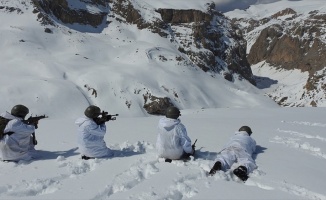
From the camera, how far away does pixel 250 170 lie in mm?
7145

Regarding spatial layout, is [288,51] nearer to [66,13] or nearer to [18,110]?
[66,13]

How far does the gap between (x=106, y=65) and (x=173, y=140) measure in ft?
185

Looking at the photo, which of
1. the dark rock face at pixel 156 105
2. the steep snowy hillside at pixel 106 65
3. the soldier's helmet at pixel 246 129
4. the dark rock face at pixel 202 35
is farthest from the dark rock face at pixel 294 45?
the soldier's helmet at pixel 246 129

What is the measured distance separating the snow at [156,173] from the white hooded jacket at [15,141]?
0.87 feet

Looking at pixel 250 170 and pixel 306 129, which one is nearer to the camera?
pixel 250 170

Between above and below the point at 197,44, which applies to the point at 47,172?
above

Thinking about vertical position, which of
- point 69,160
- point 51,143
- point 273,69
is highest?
point 69,160

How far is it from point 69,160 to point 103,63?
57.7m

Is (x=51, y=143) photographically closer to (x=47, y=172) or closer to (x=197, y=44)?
(x=47, y=172)

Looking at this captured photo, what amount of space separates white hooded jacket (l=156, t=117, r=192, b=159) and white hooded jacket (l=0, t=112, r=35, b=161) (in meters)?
3.06

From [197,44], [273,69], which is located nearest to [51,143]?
[197,44]

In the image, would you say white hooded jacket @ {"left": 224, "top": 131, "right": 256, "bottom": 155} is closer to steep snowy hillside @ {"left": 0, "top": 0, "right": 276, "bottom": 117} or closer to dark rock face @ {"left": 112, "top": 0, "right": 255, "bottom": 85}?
steep snowy hillside @ {"left": 0, "top": 0, "right": 276, "bottom": 117}

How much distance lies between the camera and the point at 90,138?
27.5ft

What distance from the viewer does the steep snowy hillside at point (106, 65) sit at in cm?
4976
